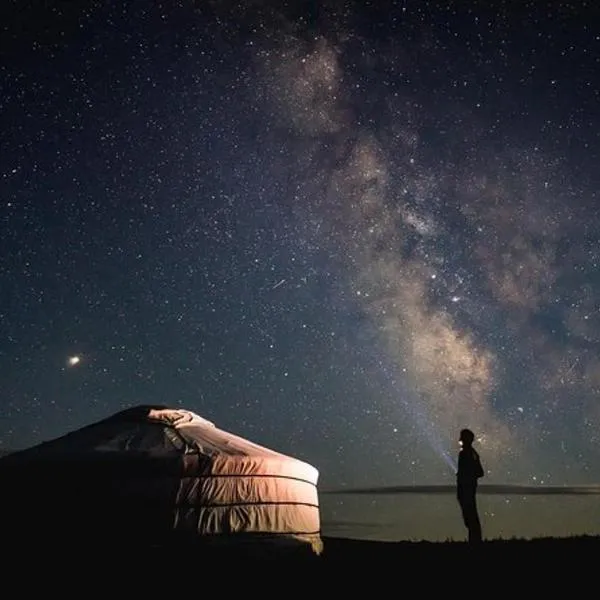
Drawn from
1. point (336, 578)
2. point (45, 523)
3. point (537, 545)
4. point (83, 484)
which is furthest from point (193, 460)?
point (537, 545)

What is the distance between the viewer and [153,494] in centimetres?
599

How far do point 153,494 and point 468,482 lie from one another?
3015 millimetres

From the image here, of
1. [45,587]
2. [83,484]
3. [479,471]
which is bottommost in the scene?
[45,587]

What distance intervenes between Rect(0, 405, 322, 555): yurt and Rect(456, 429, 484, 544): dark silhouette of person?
169 cm

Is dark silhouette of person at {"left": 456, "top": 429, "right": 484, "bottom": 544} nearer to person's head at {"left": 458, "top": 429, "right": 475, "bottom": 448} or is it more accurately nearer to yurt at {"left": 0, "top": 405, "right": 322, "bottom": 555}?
person's head at {"left": 458, "top": 429, "right": 475, "bottom": 448}

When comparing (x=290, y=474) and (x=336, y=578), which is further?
(x=290, y=474)

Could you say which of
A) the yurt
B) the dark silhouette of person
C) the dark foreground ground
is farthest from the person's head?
A: the yurt

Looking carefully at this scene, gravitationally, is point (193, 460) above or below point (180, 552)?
above

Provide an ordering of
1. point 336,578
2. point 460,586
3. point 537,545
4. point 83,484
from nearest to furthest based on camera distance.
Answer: point 460,586
point 336,578
point 537,545
point 83,484

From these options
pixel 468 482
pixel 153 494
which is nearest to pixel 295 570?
pixel 153 494

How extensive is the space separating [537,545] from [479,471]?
82 cm

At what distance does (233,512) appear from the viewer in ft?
20.6

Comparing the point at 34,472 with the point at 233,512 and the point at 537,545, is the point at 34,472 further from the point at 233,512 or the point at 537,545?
the point at 537,545

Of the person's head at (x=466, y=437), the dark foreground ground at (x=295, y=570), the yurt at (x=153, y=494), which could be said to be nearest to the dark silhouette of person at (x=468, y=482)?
the person's head at (x=466, y=437)
